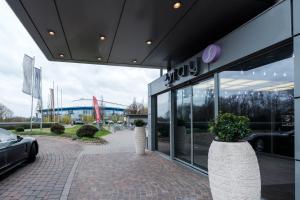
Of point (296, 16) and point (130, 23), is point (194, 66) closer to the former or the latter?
point (130, 23)

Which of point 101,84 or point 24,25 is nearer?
point 24,25

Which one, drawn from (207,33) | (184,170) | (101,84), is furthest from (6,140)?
(101,84)

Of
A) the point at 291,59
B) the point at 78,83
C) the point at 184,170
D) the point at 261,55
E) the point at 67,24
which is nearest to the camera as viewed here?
the point at 291,59

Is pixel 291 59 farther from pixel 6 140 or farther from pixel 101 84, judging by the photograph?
pixel 101 84

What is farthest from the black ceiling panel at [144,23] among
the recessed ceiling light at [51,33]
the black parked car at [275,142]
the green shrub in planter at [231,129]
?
the black parked car at [275,142]

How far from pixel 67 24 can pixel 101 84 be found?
54449mm

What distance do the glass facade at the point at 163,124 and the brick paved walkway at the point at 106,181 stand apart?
1629 millimetres

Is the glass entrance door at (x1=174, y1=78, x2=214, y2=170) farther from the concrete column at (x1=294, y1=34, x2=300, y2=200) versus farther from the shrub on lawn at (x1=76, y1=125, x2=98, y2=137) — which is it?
the shrub on lawn at (x1=76, y1=125, x2=98, y2=137)

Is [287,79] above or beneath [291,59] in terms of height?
beneath

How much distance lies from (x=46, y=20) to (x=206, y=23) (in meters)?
4.24

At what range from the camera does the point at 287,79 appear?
4.12 meters

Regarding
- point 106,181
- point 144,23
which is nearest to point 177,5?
point 144,23

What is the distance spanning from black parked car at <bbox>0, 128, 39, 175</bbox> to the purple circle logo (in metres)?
5.91

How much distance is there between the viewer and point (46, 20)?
6.04 metres
